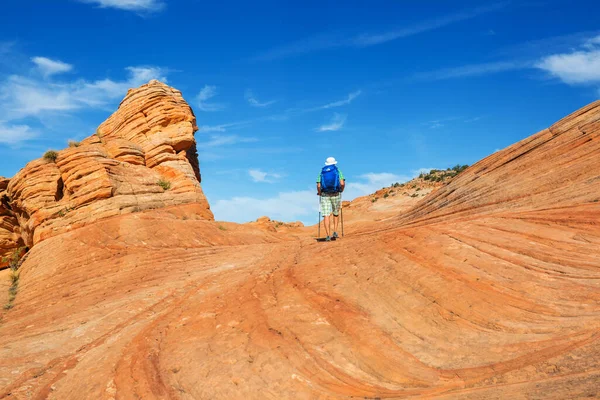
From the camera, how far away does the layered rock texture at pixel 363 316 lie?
500 centimetres

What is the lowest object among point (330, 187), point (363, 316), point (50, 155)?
point (363, 316)

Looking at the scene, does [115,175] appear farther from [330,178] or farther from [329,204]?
[330,178]

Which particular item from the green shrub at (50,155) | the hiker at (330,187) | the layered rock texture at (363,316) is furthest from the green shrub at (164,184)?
the hiker at (330,187)

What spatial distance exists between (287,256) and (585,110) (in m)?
9.41

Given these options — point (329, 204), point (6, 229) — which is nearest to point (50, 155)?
point (6, 229)

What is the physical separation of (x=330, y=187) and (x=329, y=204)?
0.58 m

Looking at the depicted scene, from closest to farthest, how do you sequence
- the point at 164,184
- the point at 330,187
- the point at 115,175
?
the point at 330,187 → the point at 115,175 → the point at 164,184

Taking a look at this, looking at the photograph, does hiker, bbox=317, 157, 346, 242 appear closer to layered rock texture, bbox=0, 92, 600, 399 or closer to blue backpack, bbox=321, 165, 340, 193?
blue backpack, bbox=321, 165, 340, 193

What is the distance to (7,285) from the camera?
573 inches

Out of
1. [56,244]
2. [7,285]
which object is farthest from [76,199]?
[7,285]

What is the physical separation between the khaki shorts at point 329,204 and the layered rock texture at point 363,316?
1819mm

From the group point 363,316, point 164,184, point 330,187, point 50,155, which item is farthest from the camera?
point 164,184

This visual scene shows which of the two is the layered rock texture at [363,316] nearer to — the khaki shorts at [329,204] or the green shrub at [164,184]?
the khaki shorts at [329,204]

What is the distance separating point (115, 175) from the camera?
18.2m
